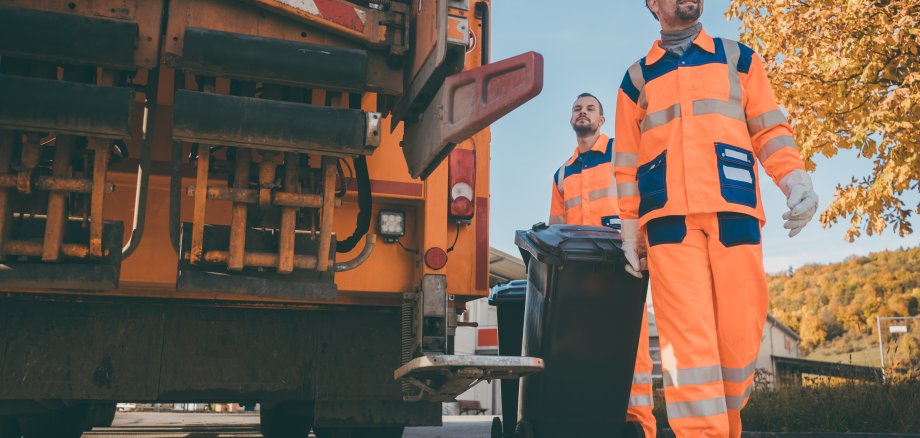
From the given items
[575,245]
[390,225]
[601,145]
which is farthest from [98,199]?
[601,145]

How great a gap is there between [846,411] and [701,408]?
365 centimetres

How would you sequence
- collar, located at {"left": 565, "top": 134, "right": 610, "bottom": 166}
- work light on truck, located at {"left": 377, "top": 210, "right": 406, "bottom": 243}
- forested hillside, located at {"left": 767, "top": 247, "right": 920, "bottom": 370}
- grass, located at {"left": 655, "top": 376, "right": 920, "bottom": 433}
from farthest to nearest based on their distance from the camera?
1. forested hillside, located at {"left": 767, "top": 247, "right": 920, "bottom": 370}
2. grass, located at {"left": 655, "top": 376, "right": 920, "bottom": 433}
3. collar, located at {"left": 565, "top": 134, "right": 610, "bottom": 166}
4. work light on truck, located at {"left": 377, "top": 210, "right": 406, "bottom": 243}

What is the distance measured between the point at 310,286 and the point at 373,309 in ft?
2.78

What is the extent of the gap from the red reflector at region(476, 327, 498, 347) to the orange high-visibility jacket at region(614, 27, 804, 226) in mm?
18642

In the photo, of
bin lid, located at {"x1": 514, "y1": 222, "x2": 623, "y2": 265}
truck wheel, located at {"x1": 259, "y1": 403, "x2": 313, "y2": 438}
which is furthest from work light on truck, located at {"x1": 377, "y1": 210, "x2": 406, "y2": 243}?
truck wheel, located at {"x1": 259, "y1": 403, "x2": 313, "y2": 438}

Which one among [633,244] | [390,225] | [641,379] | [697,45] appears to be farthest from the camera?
[641,379]

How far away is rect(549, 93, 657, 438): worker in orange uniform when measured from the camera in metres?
4.60

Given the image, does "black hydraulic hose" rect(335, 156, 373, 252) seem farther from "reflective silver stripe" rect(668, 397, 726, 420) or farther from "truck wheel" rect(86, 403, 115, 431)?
"truck wheel" rect(86, 403, 115, 431)

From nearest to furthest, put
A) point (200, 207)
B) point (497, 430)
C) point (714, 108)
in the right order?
point (200, 207), point (714, 108), point (497, 430)

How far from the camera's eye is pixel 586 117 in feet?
15.8

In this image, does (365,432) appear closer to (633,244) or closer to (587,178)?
(587,178)

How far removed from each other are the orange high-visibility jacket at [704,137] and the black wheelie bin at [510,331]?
1.74 meters

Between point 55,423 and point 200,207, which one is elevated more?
point 200,207

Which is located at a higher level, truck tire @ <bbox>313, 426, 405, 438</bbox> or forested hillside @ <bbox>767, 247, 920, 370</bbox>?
forested hillside @ <bbox>767, 247, 920, 370</bbox>
